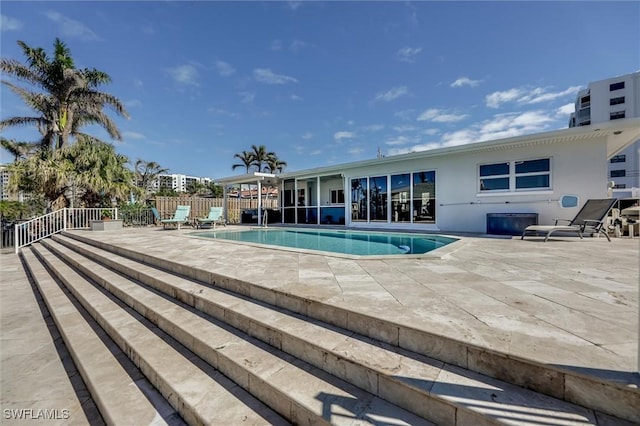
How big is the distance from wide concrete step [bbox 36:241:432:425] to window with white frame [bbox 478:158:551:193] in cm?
949

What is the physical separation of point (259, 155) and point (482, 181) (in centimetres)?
2523

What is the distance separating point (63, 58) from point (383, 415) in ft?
67.0

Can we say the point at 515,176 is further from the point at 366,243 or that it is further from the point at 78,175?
the point at 78,175

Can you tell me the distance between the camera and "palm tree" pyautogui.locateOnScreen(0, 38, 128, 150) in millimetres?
12797

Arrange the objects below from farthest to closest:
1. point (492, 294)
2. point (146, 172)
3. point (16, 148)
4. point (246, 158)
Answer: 1. point (146, 172)
2. point (246, 158)
3. point (16, 148)
4. point (492, 294)

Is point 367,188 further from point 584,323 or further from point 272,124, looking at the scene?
point 272,124

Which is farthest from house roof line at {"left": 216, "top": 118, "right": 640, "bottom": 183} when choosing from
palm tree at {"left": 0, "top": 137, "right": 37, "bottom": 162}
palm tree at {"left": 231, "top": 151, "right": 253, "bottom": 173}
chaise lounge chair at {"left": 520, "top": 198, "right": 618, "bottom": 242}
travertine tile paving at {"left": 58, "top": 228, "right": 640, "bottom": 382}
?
palm tree at {"left": 231, "top": 151, "right": 253, "bottom": 173}

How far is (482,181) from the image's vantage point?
9.12 m

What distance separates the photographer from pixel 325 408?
151 centimetres

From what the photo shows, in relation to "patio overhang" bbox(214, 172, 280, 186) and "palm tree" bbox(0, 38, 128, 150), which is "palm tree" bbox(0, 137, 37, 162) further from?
"patio overhang" bbox(214, 172, 280, 186)

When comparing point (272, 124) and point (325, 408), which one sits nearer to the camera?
point (325, 408)

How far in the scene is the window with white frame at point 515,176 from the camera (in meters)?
8.12

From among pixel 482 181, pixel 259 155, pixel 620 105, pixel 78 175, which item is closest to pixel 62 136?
pixel 78 175

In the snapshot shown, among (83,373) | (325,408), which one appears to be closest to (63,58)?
(83,373)
